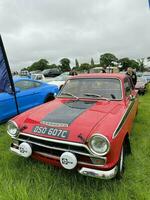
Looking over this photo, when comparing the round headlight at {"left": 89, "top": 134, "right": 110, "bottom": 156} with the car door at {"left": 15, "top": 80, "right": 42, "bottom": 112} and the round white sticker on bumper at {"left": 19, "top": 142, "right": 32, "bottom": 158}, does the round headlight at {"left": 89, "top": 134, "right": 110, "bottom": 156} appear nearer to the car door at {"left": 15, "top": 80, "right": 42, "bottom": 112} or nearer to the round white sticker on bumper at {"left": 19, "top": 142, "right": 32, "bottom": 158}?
the round white sticker on bumper at {"left": 19, "top": 142, "right": 32, "bottom": 158}

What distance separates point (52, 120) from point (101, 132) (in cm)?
83

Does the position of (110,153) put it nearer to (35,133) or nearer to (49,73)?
(35,133)

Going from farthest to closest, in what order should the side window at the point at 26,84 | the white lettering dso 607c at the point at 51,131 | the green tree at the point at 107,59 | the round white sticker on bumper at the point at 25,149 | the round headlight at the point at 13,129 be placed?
the green tree at the point at 107,59
the side window at the point at 26,84
the round headlight at the point at 13,129
the round white sticker on bumper at the point at 25,149
the white lettering dso 607c at the point at 51,131

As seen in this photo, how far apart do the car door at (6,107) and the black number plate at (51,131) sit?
3179mm

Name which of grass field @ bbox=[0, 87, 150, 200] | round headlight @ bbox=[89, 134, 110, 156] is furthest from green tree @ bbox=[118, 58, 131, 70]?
round headlight @ bbox=[89, 134, 110, 156]

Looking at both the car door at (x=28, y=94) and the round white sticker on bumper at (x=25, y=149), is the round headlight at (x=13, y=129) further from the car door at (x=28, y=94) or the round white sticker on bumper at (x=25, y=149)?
the car door at (x=28, y=94)

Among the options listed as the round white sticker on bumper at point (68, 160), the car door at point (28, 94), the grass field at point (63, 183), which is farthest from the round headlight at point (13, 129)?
the car door at point (28, 94)

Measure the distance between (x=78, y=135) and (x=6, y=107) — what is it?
3.90 metres

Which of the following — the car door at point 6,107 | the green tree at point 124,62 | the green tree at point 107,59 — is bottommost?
the green tree at point 124,62

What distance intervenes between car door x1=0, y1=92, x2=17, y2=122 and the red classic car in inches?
97.2

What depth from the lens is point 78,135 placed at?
3090 mm

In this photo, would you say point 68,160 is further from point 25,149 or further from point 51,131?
point 25,149

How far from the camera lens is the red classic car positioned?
9.87 ft

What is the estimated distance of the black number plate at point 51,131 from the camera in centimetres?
317
